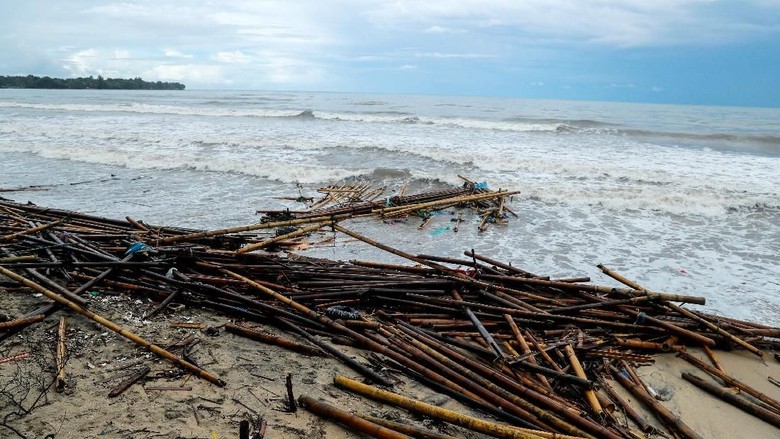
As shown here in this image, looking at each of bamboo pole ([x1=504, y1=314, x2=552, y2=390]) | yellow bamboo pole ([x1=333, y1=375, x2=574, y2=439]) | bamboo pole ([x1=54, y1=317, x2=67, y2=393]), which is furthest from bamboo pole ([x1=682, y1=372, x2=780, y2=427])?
bamboo pole ([x1=54, y1=317, x2=67, y2=393])

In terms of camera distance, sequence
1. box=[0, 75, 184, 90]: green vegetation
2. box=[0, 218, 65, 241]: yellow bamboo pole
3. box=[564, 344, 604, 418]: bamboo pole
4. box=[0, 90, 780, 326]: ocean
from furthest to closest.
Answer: box=[0, 75, 184, 90]: green vegetation, box=[0, 90, 780, 326]: ocean, box=[0, 218, 65, 241]: yellow bamboo pole, box=[564, 344, 604, 418]: bamboo pole

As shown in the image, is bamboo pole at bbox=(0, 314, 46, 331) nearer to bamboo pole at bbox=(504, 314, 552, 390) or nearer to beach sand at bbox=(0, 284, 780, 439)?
beach sand at bbox=(0, 284, 780, 439)

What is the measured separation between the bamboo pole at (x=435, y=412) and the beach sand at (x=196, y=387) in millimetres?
58

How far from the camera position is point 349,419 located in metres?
2.67

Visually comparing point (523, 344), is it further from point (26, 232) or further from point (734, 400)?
point (26, 232)

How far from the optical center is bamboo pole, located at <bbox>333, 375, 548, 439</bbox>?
260 cm

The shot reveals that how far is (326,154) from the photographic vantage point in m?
18.8

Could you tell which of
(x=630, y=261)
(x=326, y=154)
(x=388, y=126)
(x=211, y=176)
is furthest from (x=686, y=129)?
(x=211, y=176)

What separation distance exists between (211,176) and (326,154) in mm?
5666

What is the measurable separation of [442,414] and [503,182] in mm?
11462

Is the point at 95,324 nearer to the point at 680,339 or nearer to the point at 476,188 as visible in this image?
the point at 680,339

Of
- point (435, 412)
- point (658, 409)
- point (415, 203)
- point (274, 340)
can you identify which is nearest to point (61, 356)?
point (274, 340)

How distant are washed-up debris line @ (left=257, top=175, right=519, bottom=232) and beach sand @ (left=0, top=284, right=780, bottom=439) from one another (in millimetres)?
4703

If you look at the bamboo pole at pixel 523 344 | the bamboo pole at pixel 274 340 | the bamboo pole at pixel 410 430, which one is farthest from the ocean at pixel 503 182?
the bamboo pole at pixel 410 430
